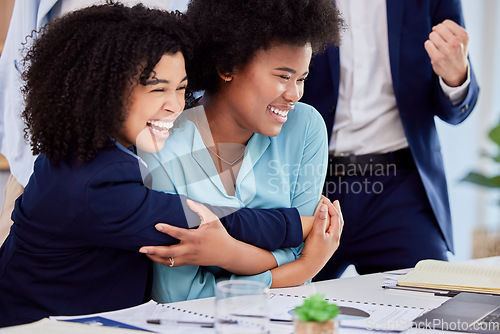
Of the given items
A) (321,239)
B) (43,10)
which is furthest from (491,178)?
(43,10)

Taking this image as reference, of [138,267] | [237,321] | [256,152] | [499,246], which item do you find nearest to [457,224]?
[499,246]

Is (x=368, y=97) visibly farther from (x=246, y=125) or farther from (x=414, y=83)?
(x=246, y=125)

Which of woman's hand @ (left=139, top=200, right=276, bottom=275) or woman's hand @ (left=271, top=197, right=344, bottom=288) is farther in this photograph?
woman's hand @ (left=271, top=197, right=344, bottom=288)

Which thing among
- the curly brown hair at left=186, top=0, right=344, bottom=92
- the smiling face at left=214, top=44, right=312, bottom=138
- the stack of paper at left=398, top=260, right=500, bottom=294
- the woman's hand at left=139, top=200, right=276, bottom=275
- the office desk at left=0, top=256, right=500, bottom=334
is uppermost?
the curly brown hair at left=186, top=0, right=344, bottom=92

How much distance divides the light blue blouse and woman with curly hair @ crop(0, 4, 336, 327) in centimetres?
7

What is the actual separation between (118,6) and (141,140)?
274mm

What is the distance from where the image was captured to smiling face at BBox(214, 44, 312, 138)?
1.35 m

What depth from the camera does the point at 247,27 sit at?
52.9 inches

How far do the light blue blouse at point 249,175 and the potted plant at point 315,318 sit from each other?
1.60ft

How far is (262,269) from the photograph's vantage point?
1.30 metres

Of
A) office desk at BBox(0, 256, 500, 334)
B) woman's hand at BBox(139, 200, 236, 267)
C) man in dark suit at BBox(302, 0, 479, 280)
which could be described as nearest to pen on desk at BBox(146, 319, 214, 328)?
office desk at BBox(0, 256, 500, 334)

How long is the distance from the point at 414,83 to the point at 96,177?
1.08 metres

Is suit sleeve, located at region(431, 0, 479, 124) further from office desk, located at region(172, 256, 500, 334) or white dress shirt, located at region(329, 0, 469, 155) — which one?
office desk, located at region(172, 256, 500, 334)

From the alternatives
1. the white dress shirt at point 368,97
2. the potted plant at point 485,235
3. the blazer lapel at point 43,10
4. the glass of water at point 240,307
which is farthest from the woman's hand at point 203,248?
the potted plant at point 485,235
